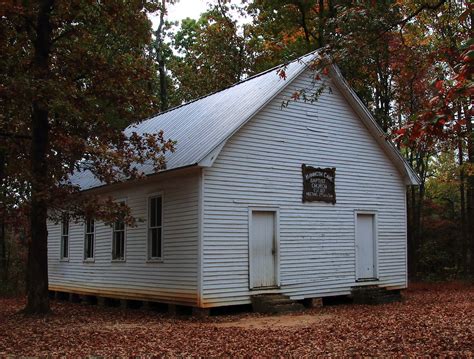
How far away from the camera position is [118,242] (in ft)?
59.4

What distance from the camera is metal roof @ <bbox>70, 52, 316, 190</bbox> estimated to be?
14587 mm

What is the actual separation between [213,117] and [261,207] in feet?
10.4

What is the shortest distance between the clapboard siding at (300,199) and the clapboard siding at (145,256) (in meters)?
0.55

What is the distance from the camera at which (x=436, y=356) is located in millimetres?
8266

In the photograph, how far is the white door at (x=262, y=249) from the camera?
15091 mm

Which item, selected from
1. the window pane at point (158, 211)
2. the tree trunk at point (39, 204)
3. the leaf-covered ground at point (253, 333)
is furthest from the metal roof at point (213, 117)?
the leaf-covered ground at point (253, 333)

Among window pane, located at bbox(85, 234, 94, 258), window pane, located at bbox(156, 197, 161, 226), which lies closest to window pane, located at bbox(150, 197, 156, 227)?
window pane, located at bbox(156, 197, 161, 226)

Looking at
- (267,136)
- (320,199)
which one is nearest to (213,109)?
(267,136)

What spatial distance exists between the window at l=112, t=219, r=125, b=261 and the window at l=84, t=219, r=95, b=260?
1691mm

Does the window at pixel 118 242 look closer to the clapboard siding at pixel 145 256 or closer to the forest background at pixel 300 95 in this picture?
the clapboard siding at pixel 145 256

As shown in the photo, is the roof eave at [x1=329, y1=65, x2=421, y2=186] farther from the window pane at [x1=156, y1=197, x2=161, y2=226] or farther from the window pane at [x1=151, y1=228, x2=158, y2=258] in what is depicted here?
the window pane at [x1=151, y1=228, x2=158, y2=258]

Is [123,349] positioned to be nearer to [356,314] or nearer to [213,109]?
[356,314]

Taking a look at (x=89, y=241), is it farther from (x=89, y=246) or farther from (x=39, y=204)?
(x=39, y=204)

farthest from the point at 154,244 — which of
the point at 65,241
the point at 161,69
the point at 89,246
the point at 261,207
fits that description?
the point at 161,69
